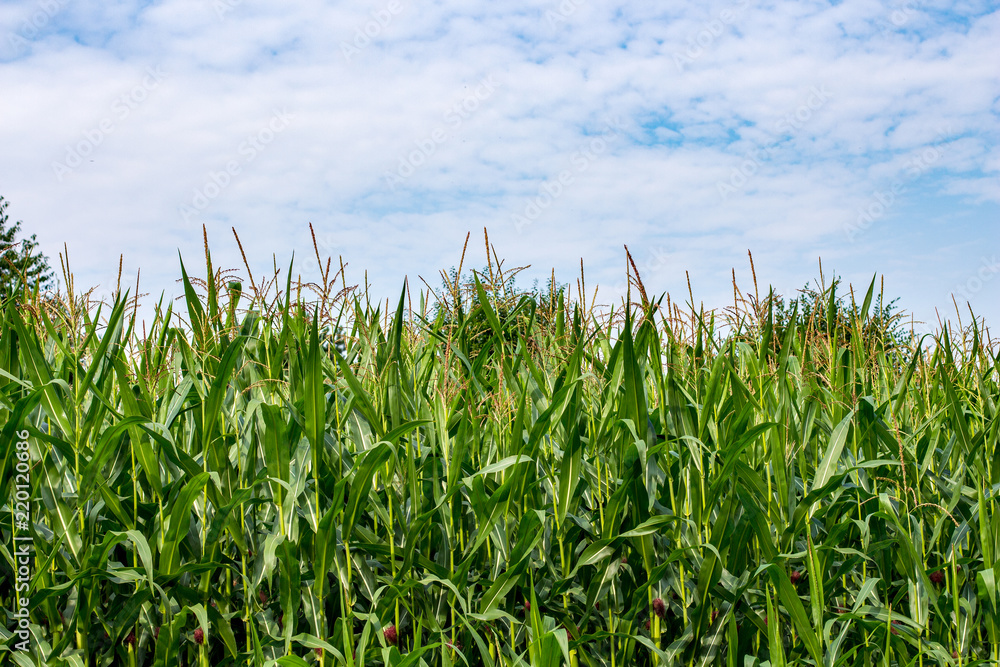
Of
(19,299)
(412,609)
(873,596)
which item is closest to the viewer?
(412,609)

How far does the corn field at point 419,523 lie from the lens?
2.22 metres

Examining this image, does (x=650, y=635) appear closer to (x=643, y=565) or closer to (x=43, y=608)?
(x=643, y=565)

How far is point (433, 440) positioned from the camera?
2.49 meters

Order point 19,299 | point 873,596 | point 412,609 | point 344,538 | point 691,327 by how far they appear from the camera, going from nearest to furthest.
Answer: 1. point 344,538
2. point 412,609
3. point 873,596
4. point 691,327
5. point 19,299

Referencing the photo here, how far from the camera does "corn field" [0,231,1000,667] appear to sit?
222 centimetres

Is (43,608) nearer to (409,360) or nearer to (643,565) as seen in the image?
(409,360)

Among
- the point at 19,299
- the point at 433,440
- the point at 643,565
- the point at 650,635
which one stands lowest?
the point at 650,635

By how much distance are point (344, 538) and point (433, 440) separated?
46cm

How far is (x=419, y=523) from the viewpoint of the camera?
2.21 m

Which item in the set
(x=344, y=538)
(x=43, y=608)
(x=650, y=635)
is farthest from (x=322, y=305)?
(x=650, y=635)

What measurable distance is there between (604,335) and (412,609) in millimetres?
1591

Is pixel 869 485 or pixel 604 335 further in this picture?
pixel 604 335

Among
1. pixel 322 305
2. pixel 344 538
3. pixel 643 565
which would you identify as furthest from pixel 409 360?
pixel 643 565

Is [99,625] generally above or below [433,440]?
below
